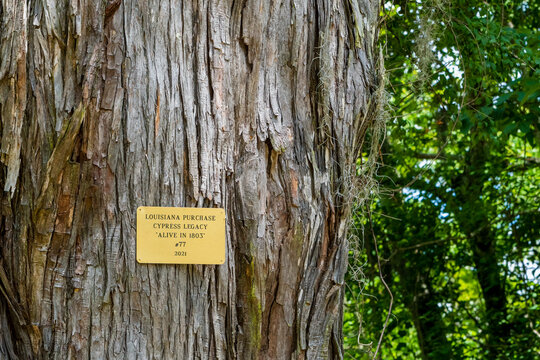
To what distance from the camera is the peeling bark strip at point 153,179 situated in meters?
1.71

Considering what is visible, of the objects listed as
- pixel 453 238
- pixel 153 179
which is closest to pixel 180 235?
pixel 153 179

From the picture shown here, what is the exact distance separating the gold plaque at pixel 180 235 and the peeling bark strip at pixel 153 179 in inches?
1.0

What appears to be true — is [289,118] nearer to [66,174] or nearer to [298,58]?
[298,58]

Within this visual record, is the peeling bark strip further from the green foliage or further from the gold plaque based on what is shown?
the green foliage

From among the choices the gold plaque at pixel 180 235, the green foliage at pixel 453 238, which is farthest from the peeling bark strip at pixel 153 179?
the green foliage at pixel 453 238

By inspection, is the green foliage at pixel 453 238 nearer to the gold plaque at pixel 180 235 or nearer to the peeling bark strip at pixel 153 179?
the peeling bark strip at pixel 153 179

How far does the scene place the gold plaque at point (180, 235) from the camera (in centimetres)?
174

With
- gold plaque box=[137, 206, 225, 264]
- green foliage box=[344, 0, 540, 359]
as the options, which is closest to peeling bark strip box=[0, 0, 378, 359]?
gold plaque box=[137, 206, 225, 264]

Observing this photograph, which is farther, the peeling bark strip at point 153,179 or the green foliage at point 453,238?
the green foliage at point 453,238

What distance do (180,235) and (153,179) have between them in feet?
0.56

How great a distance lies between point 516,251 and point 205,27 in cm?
389

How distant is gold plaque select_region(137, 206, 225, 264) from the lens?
1.74 meters

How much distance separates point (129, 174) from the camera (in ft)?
5.69

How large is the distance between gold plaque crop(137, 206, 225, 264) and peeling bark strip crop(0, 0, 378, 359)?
25 millimetres
